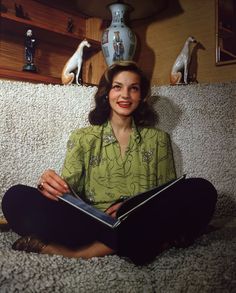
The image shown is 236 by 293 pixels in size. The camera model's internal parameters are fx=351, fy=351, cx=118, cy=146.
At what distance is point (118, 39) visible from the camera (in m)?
1.25

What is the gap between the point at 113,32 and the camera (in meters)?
1.26

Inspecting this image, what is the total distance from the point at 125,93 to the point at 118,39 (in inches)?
15.3

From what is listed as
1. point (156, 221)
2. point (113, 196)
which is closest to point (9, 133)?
point (113, 196)

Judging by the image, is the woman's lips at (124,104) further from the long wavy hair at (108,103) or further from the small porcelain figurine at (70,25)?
the small porcelain figurine at (70,25)

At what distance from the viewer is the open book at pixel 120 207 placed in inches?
22.7

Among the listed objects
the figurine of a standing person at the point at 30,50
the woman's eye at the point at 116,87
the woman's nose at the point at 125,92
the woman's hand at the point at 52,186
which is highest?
the figurine of a standing person at the point at 30,50

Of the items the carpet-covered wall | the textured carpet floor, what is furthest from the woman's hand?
the carpet-covered wall

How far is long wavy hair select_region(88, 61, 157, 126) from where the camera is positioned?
1.00 meters

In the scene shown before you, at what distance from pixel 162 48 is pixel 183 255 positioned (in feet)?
3.31

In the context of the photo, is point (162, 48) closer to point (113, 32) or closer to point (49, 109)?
point (113, 32)

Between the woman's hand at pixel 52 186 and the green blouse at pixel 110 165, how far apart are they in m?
0.16

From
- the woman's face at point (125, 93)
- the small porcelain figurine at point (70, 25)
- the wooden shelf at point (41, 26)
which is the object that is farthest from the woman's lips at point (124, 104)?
the small porcelain figurine at point (70, 25)

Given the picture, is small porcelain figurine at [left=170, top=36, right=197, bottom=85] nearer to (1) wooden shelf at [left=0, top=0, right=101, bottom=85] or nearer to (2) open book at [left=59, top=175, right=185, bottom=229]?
(1) wooden shelf at [left=0, top=0, right=101, bottom=85]

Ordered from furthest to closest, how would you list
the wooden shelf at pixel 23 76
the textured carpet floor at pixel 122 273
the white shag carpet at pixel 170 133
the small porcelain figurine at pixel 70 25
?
the small porcelain figurine at pixel 70 25
the wooden shelf at pixel 23 76
the white shag carpet at pixel 170 133
the textured carpet floor at pixel 122 273
